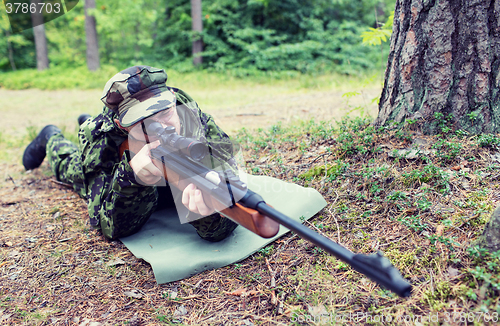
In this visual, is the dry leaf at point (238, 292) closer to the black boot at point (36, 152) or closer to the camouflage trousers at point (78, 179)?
the camouflage trousers at point (78, 179)

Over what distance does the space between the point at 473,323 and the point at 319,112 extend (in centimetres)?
403

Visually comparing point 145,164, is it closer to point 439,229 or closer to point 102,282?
point 102,282

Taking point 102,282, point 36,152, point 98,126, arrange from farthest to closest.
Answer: point 36,152 → point 98,126 → point 102,282

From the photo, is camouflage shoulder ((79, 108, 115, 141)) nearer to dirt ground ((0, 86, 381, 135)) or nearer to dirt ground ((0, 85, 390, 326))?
dirt ground ((0, 85, 390, 326))

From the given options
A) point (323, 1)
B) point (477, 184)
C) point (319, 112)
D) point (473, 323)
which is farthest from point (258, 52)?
point (473, 323)

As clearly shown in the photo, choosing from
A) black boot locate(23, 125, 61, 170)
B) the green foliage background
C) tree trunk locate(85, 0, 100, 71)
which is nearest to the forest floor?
black boot locate(23, 125, 61, 170)

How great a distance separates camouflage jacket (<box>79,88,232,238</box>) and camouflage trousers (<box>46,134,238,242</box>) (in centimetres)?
11

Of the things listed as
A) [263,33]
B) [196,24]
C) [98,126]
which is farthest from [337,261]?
[196,24]

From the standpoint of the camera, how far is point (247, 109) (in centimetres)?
645

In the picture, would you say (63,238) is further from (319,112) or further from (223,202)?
(319,112)

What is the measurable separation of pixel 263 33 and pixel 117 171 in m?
12.1

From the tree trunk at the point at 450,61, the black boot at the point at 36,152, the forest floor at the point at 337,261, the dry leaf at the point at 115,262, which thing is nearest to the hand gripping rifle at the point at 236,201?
the forest floor at the point at 337,261

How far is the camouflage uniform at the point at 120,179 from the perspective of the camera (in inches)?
97.4

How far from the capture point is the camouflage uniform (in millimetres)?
2475
